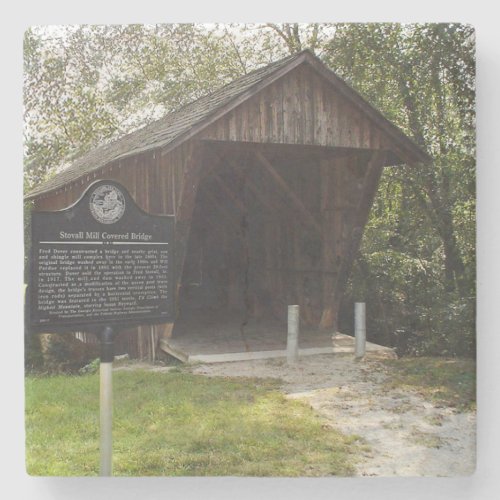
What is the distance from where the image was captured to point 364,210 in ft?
18.9

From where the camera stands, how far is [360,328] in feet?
18.1

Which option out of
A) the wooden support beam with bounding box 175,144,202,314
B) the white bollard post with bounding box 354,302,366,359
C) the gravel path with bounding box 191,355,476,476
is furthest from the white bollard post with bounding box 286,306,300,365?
the wooden support beam with bounding box 175,144,202,314

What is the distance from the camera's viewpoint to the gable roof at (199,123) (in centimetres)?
529

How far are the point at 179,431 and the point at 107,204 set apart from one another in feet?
6.70

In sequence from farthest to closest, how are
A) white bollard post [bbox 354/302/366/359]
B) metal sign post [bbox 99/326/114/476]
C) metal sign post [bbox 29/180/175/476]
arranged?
white bollard post [bbox 354/302/366/359]
metal sign post [bbox 29/180/175/476]
metal sign post [bbox 99/326/114/476]

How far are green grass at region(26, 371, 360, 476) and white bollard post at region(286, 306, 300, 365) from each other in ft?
1.32

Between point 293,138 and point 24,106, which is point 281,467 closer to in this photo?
point 293,138

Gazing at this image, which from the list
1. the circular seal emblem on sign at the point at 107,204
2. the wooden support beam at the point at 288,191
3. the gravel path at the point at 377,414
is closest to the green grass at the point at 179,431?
the gravel path at the point at 377,414

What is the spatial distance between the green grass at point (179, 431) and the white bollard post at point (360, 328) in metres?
0.77

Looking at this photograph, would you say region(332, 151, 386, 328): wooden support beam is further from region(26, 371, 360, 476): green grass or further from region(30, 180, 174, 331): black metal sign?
region(30, 180, 174, 331): black metal sign

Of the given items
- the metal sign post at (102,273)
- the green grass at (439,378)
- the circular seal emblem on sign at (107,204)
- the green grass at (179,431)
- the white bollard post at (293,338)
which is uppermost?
the circular seal emblem on sign at (107,204)

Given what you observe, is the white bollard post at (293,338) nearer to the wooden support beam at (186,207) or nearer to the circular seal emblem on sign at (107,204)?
the wooden support beam at (186,207)

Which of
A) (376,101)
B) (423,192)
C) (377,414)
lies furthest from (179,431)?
(376,101)

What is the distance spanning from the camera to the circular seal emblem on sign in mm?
4820
